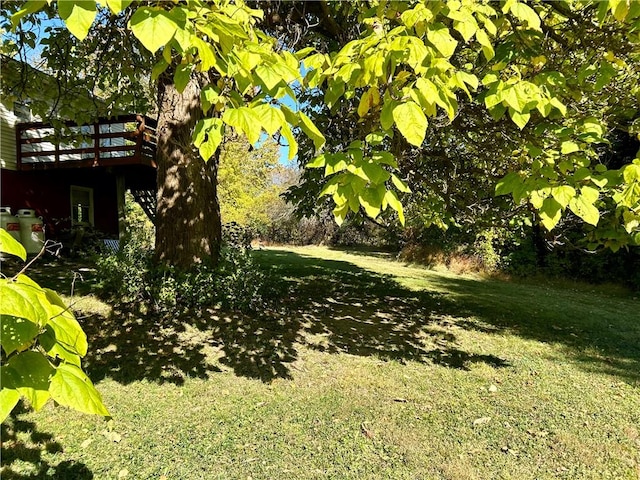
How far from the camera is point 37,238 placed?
1074 cm

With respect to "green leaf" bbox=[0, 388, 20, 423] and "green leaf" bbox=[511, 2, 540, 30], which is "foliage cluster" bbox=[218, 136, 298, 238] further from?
"green leaf" bbox=[0, 388, 20, 423]

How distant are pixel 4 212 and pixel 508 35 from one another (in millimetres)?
11708

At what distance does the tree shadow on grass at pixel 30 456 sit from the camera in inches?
108

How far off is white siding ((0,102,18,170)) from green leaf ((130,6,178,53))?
44.1 feet

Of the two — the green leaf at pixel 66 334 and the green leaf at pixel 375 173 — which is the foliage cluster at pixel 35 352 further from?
the green leaf at pixel 375 173

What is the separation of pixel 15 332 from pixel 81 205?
1543 centimetres

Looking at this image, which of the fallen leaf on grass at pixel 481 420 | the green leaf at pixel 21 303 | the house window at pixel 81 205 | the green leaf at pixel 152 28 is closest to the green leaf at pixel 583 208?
the green leaf at pixel 152 28

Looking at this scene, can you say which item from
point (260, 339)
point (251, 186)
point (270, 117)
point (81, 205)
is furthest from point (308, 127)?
point (251, 186)

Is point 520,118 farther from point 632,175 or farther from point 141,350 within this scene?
point 141,350

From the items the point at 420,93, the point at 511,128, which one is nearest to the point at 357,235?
the point at 511,128

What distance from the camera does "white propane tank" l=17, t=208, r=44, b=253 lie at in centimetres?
1059

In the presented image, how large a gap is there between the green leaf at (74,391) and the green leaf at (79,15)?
2.78ft

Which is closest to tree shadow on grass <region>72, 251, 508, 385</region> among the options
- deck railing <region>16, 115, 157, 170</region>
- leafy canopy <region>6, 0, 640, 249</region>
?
leafy canopy <region>6, 0, 640, 249</region>

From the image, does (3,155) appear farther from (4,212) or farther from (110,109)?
(110,109)
